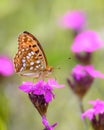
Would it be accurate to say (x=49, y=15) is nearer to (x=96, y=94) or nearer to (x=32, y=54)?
(x=96, y=94)

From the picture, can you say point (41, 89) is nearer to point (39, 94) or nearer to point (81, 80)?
point (39, 94)

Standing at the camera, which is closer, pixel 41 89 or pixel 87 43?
pixel 41 89

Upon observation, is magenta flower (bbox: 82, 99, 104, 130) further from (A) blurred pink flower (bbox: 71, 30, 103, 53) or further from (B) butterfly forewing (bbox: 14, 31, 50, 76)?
(A) blurred pink flower (bbox: 71, 30, 103, 53)

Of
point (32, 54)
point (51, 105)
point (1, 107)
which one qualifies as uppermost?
point (32, 54)

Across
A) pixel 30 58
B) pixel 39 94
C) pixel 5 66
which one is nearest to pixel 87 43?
pixel 5 66

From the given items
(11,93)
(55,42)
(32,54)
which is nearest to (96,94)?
(11,93)
